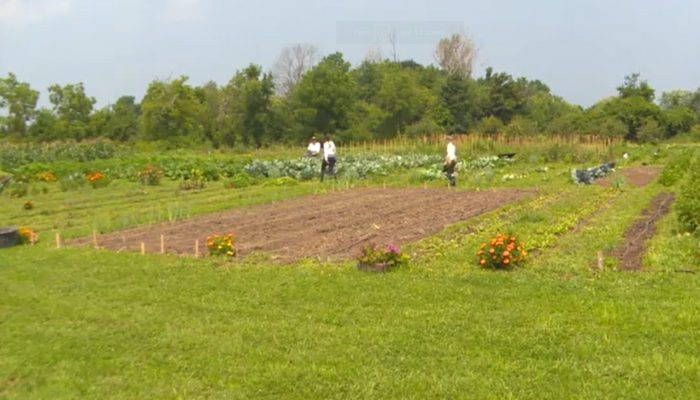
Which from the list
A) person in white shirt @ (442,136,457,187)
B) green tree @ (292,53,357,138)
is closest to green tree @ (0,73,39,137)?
Answer: green tree @ (292,53,357,138)

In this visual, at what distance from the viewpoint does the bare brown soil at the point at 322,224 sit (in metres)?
11.9

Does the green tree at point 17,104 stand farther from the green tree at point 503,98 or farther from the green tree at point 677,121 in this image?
the green tree at point 677,121

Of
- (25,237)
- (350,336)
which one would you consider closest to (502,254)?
(350,336)

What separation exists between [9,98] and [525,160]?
44039 mm

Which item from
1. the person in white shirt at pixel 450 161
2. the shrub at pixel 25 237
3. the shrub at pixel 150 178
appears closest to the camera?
the shrub at pixel 25 237

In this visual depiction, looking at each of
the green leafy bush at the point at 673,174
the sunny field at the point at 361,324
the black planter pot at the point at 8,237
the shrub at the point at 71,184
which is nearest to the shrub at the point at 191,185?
the shrub at the point at 71,184

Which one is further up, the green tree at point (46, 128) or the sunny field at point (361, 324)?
the green tree at point (46, 128)

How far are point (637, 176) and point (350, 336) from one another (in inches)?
923

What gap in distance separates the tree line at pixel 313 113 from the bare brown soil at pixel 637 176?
60.5 feet

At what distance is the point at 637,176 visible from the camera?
1062 inches

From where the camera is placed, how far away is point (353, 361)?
5.78 meters

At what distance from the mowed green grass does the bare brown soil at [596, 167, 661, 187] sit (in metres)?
16.0

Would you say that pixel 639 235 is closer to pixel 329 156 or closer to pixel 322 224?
pixel 322 224

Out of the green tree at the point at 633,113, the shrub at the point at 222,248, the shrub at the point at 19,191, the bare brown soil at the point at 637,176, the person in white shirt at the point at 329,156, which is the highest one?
the green tree at the point at 633,113
